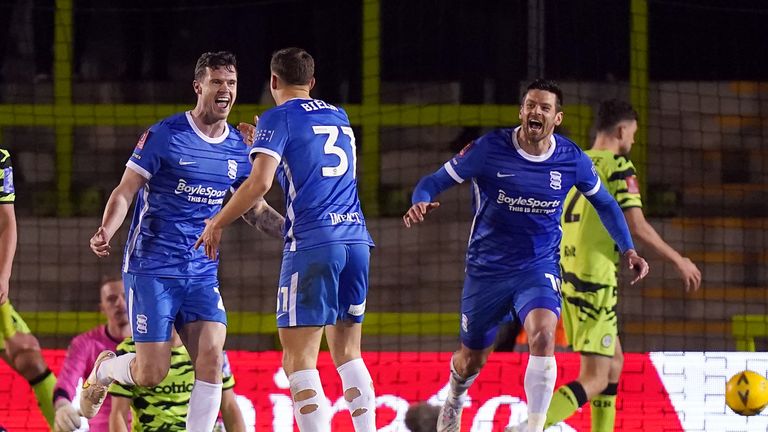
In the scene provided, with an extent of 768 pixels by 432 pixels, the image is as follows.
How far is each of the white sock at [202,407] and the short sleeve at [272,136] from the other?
1.14 meters

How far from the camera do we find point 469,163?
694cm

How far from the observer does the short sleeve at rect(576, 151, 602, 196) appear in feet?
22.8

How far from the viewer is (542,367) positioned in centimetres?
661

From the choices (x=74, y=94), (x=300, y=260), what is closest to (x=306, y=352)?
(x=300, y=260)

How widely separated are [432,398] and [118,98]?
246 inches

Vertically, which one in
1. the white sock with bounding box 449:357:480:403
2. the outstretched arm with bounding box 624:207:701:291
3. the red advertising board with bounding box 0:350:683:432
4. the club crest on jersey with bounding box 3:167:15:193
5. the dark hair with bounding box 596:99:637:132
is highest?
the dark hair with bounding box 596:99:637:132

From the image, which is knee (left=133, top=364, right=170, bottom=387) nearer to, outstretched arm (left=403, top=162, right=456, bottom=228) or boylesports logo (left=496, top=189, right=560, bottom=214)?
outstretched arm (left=403, top=162, right=456, bottom=228)

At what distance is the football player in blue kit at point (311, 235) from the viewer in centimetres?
579

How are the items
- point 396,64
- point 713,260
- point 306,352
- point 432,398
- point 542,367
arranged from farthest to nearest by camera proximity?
point 396,64, point 713,260, point 432,398, point 542,367, point 306,352

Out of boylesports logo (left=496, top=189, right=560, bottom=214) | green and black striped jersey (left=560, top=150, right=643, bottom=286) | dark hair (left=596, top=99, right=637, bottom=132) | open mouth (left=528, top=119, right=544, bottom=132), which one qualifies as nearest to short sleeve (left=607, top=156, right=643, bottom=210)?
green and black striped jersey (left=560, top=150, right=643, bottom=286)

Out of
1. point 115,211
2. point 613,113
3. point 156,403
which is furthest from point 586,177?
point 156,403

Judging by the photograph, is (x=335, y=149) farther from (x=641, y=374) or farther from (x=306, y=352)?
(x=641, y=374)

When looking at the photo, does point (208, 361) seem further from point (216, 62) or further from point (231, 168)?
point (216, 62)

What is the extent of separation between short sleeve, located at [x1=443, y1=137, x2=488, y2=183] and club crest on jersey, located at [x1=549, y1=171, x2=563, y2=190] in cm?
35
